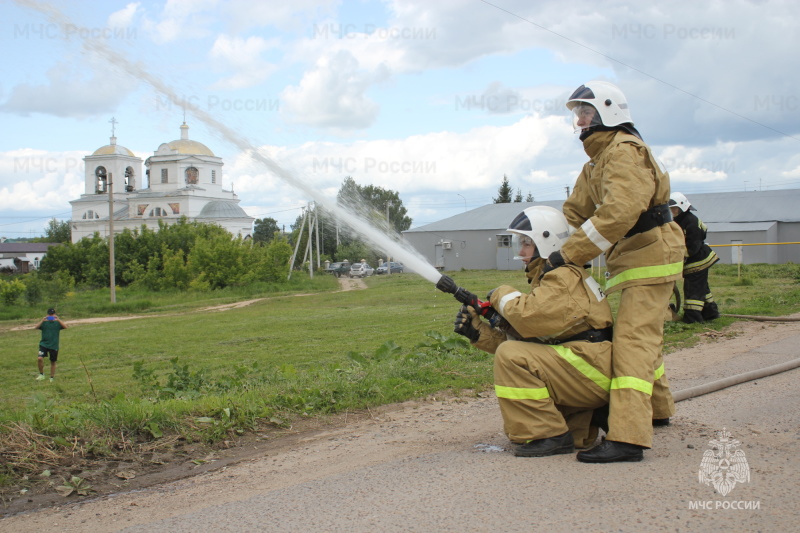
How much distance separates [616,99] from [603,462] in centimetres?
233

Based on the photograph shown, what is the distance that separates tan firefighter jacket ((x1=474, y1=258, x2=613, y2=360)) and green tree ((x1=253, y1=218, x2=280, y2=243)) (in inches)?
3570

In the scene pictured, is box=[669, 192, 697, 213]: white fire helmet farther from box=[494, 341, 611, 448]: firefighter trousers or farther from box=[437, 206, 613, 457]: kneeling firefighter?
box=[494, 341, 611, 448]: firefighter trousers

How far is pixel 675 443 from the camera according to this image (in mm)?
4746

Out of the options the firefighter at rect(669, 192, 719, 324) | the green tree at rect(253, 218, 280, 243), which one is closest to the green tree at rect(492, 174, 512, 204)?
the green tree at rect(253, 218, 280, 243)

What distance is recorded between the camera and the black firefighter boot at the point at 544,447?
179 inches

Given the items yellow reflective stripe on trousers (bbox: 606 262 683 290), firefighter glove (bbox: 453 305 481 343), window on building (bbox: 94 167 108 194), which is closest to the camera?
yellow reflective stripe on trousers (bbox: 606 262 683 290)

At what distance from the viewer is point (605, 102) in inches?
189

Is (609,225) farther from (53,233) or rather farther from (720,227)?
(53,233)

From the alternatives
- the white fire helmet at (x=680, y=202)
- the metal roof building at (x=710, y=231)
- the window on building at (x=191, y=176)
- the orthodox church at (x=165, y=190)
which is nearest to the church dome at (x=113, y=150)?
the orthodox church at (x=165, y=190)

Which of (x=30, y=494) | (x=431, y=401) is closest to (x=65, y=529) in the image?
(x=30, y=494)

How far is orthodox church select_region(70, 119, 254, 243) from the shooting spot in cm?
7688

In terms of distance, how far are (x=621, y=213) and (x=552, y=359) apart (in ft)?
3.24

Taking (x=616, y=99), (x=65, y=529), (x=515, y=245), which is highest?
(x=616, y=99)

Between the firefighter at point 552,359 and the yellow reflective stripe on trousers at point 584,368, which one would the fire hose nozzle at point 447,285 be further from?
the yellow reflective stripe on trousers at point 584,368
